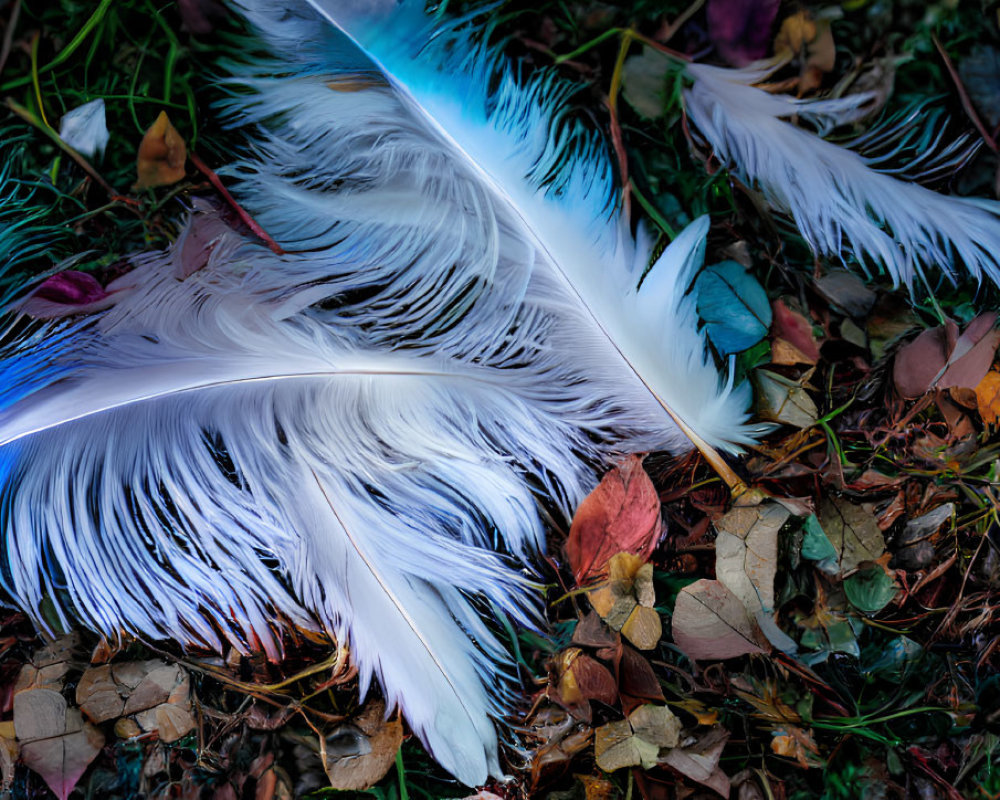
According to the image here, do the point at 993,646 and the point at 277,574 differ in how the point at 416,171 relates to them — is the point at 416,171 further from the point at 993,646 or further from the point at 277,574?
the point at 993,646

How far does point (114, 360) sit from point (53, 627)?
580 millimetres

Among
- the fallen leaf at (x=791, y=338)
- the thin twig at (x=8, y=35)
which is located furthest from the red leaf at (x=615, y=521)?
the thin twig at (x=8, y=35)

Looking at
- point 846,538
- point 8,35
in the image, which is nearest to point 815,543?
point 846,538

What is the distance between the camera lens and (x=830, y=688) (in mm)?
1262

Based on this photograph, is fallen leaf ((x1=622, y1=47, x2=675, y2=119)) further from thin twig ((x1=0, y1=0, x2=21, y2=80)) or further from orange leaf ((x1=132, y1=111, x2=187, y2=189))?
thin twig ((x1=0, y1=0, x2=21, y2=80))

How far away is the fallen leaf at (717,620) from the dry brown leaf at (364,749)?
60 centimetres

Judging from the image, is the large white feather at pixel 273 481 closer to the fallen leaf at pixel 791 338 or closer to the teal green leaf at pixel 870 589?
the fallen leaf at pixel 791 338

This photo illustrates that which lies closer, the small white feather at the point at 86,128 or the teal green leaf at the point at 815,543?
the teal green leaf at the point at 815,543

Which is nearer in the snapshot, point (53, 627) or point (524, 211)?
point (524, 211)

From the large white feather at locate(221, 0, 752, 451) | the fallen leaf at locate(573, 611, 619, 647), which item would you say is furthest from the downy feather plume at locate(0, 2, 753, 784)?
the fallen leaf at locate(573, 611, 619, 647)

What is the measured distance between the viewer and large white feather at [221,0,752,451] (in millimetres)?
1225

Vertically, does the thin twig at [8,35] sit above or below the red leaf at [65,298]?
above

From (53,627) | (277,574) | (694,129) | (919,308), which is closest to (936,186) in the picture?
(919,308)

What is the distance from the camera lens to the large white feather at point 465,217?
48.2 inches
